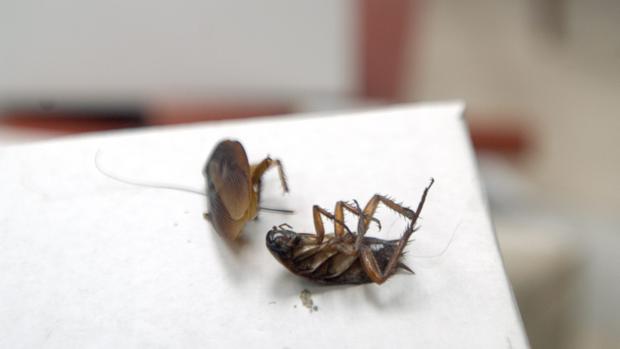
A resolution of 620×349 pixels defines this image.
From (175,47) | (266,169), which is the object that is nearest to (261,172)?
(266,169)

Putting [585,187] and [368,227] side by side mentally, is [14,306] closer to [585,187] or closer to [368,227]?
[368,227]

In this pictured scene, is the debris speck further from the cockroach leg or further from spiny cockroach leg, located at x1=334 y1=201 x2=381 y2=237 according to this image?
the cockroach leg

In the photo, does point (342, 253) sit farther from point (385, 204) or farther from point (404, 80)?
point (404, 80)

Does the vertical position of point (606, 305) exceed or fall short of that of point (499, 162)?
it falls short

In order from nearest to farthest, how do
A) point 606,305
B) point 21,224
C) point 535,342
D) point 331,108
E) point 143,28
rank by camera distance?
point 21,224 → point 535,342 → point 606,305 → point 143,28 → point 331,108

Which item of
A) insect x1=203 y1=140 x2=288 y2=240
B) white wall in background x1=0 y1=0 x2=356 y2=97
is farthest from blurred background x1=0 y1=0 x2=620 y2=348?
insect x1=203 y1=140 x2=288 y2=240

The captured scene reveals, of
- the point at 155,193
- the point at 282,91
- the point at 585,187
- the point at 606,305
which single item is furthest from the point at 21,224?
the point at 585,187

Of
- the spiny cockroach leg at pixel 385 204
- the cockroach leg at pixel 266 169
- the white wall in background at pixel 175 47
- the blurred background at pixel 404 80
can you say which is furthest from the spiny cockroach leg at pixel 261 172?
the white wall in background at pixel 175 47
